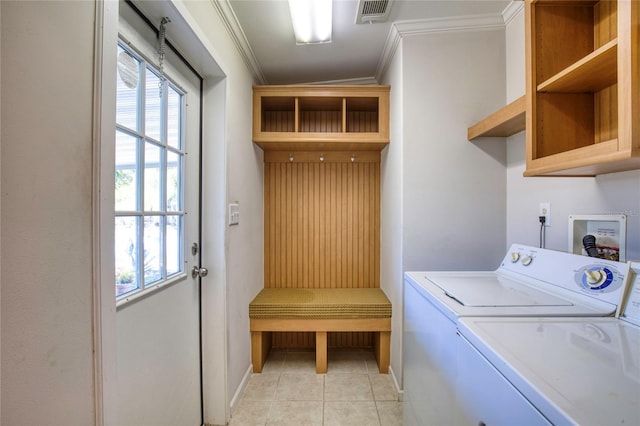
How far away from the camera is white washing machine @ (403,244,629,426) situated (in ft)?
2.82

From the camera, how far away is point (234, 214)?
1.76m

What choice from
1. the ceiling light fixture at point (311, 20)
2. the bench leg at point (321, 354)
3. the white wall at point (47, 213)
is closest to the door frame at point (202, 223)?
the white wall at point (47, 213)

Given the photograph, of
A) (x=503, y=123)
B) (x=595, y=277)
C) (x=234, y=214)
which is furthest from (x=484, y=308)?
(x=234, y=214)

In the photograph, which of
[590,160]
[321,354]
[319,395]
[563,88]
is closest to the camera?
[590,160]

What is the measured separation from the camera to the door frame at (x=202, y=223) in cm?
74

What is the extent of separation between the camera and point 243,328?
1995 mm

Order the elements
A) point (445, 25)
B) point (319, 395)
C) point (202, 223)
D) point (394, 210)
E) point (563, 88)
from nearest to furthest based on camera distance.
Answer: point (563, 88), point (202, 223), point (445, 25), point (319, 395), point (394, 210)

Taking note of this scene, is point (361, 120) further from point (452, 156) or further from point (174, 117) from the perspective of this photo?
point (174, 117)

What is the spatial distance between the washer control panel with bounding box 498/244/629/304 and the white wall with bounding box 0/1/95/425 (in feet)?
5.68

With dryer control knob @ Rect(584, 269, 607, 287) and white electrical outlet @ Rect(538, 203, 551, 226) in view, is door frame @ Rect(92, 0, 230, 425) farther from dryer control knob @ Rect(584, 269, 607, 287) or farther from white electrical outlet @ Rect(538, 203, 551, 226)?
white electrical outlet @ Rect(538, 203, 551, 226)

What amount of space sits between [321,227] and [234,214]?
3.48 ft

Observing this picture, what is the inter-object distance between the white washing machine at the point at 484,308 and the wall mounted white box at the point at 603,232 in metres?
0.18

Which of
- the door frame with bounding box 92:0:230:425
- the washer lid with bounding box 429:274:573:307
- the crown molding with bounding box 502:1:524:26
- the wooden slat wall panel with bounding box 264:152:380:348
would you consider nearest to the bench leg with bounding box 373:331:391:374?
the wooden slat wall panel with bounding box 264:152:380:348

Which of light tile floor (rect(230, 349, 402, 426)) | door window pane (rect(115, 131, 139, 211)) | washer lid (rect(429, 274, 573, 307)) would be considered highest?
door window pane (rect(115, 131, 139, 211))
